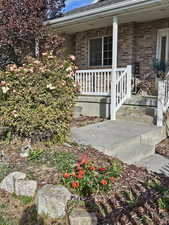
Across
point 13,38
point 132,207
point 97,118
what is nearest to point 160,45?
point 97,118

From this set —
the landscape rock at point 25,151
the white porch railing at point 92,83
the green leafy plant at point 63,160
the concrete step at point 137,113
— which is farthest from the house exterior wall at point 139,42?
the landscape rock at point 25,151

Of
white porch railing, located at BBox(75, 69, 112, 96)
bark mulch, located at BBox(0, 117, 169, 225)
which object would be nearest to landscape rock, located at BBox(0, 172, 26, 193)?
bark mulch, located at BBox(0, 117, 169, 225)

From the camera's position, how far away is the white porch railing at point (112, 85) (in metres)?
6.85

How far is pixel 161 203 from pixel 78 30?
8720 millimetres

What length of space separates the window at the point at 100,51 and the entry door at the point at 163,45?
1992mm

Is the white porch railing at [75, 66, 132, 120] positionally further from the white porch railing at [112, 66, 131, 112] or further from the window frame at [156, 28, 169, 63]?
the window frame at [156, 28, 169, 63]

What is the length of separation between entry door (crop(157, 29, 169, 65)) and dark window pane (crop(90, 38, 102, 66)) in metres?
2.48

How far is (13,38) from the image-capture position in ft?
23.5

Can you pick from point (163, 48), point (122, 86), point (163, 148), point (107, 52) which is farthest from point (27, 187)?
point (107, 52)

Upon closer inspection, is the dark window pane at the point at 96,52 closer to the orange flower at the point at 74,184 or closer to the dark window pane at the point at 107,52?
the dark window pane at the point at 107,52

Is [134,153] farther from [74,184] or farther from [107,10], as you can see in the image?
[107,10]

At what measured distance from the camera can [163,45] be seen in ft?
27.1

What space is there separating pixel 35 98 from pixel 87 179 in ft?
6.24

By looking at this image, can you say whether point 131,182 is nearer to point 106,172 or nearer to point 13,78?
point 106,172
